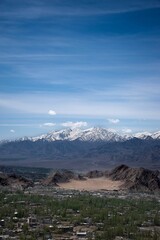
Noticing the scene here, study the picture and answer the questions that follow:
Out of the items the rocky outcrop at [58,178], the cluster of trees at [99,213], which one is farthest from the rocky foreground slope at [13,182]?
the cluster of trees at [99,213]

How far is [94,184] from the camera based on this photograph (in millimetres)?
74438

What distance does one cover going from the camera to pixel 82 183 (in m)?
74.8

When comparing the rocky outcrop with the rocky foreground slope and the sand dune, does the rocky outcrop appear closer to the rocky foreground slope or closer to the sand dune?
the sand dune

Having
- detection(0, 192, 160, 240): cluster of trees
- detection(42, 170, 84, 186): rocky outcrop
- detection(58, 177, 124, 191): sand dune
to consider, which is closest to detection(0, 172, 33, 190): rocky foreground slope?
detection(42, 170, 84, 186): rocky outcrop

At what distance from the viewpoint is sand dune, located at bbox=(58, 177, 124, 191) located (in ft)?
230

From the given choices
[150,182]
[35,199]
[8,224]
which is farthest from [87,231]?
[150,182]

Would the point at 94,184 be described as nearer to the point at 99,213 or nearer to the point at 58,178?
the point at 58,178

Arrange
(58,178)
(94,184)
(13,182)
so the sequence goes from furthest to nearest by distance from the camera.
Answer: (58,178) < (94,184) < (13,182)

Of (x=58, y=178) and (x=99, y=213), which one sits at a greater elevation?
(x=58, y=178)

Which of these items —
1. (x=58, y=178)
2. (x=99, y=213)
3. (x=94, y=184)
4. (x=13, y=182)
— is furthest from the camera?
(x=58, y=178)

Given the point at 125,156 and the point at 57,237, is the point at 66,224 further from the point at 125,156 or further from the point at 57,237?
the point at 125,156

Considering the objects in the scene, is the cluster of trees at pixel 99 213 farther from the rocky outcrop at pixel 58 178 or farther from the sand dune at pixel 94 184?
the rocky outcrop at pixel 58 178

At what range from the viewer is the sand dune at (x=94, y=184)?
230 feet

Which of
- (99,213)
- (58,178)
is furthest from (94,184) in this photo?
(99,213)
